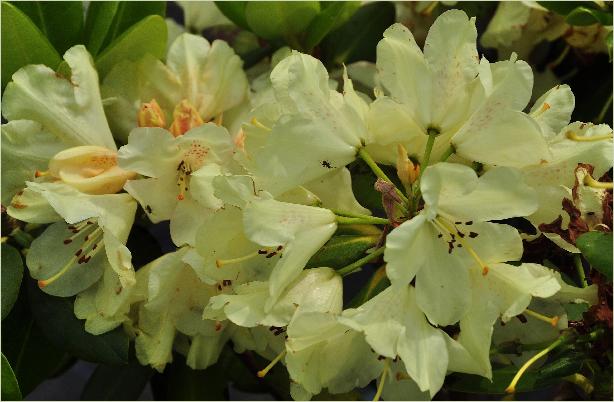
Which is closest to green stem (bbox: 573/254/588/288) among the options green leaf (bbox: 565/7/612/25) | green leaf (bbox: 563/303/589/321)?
green leaf (bbox: 563/303/589/321)

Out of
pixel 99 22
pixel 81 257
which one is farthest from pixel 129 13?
pixel 81 257

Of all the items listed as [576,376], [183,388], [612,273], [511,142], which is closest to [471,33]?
[511,142]

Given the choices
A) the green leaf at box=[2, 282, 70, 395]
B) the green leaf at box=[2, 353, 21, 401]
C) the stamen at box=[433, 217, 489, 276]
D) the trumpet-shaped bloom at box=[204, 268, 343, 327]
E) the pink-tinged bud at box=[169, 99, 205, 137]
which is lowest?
the green leaf at box=[2, 282, 70, 395]

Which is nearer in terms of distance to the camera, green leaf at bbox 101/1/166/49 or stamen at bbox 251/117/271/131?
stamen at bbox 251/117/271/131

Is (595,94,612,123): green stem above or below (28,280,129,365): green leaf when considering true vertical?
above

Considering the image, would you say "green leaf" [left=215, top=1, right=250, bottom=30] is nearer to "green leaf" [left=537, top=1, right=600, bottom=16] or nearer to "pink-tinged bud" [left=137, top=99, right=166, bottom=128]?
"pink-tinged bud" [left=137, top=99, right=166, bottom=128]

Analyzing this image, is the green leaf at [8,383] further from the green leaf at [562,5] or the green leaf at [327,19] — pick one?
the green leaf at [562,5]

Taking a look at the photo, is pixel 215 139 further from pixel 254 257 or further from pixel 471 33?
pixel 471 33
